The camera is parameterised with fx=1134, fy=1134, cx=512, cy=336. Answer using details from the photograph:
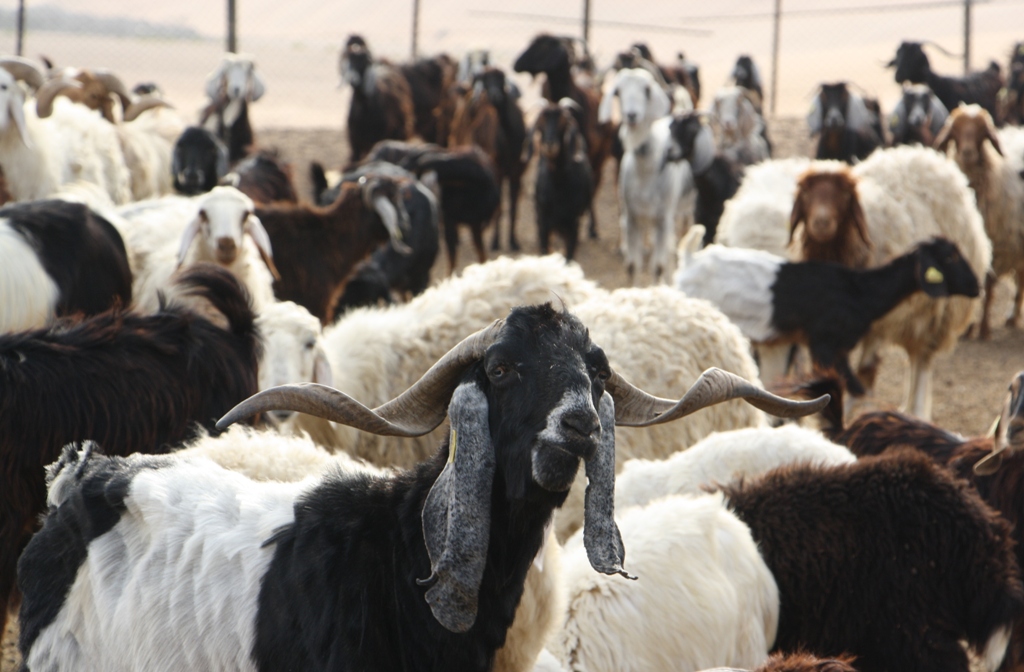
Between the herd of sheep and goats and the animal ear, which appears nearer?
the herd of sheep and goats

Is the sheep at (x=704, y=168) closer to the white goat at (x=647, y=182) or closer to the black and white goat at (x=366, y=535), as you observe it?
the white goat at (x=647, y=182)

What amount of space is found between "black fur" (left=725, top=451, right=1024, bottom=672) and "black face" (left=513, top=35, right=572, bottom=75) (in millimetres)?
11963

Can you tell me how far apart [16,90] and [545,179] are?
19.9 ft

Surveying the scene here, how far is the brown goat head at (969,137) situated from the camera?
32.3 feet

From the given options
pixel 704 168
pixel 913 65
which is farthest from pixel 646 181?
pixel 913 65

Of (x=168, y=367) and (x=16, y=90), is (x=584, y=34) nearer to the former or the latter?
(x=16, y=90)

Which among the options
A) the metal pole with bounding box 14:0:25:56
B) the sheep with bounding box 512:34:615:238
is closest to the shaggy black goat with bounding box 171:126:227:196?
the sheep with bounding box 512:34:615:238

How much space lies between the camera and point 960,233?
846 centimetres

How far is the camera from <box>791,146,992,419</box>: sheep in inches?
298

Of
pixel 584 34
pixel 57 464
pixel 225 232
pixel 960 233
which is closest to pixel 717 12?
pixel 584 34

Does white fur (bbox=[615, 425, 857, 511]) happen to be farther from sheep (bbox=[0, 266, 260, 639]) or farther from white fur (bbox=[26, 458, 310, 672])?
white fur (bbox=[26, 458, 310, 672])

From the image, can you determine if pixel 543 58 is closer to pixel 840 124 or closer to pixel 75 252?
pixel 840 124

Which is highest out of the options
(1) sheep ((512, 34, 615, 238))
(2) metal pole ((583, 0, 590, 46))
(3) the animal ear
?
(2) metal pole ((583, 0, 590, 46))

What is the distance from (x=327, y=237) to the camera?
7.60 meters
